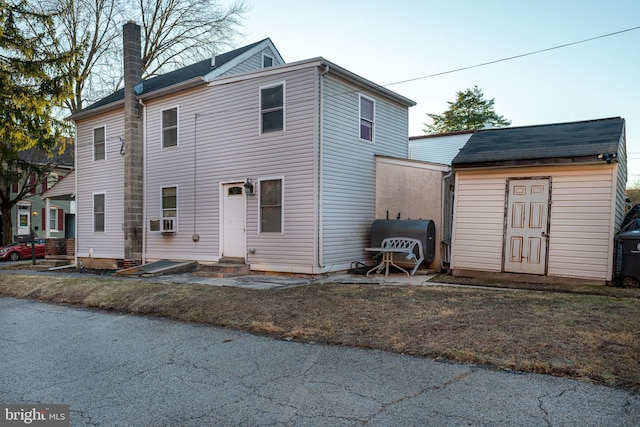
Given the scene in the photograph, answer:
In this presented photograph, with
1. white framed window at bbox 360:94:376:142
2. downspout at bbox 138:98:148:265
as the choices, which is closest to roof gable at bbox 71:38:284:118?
downspout at bbox 138:98:148:265

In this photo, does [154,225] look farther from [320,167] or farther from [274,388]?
[274,388]

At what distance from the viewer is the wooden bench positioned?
9969mm

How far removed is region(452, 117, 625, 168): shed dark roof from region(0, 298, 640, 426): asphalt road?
616 cm

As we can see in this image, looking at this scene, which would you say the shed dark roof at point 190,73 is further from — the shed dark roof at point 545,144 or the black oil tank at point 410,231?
the shed dark roof at point 545,144

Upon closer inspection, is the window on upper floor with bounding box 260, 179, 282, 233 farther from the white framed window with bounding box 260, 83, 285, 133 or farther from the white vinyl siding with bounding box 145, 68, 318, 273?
the white framed window with bounding box 260, 83, 285, 133

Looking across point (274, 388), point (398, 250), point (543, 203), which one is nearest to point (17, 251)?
point (398, 250)

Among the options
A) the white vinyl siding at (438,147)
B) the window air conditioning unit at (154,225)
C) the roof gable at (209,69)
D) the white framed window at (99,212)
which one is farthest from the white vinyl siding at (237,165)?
the white vinyl siding at (438,147)

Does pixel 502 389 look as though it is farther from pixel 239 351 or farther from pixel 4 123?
pixel 4 123

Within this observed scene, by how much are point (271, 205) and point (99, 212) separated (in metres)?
8.12

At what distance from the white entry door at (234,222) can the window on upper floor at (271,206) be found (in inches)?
27.1

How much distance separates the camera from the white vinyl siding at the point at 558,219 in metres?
8.27

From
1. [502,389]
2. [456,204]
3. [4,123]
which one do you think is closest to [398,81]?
[456,204]

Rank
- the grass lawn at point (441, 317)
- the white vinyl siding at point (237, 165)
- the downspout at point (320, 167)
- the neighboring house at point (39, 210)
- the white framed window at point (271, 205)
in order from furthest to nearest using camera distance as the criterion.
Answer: the neighboring house at point (39, 210) < the white framed window at point (271, 205) < the white vinyl siding at point (237, 165) < the downspout at point (320, 167) < the grass lawn at point (441, 317)

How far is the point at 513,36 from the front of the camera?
1006 centimetres
